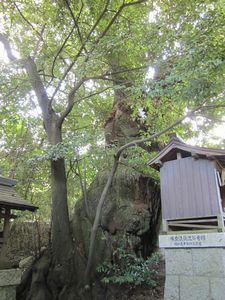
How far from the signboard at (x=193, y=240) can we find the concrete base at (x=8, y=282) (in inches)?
142

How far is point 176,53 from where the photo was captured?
6977 millimetres

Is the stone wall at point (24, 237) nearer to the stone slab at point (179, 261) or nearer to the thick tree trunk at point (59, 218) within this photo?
the thick tree trunk at point (59, 218)

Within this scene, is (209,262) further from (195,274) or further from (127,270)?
(127,270)

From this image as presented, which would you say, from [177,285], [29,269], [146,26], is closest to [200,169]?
[177,285]

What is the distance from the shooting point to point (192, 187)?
6.35 metres

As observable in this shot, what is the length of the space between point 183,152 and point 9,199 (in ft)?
14.7

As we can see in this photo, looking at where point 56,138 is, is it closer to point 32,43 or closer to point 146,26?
point 32,43

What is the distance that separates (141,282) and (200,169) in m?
3.64

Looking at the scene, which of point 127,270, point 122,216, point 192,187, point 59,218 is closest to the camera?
point 192,187

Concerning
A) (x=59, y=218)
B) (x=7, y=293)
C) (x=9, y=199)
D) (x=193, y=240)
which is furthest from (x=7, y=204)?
(x=193, y=240)

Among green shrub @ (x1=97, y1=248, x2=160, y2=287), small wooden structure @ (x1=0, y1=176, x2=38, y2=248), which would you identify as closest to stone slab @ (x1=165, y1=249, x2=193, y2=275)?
green shrub @ (x1=97, y1=248, x2=160, y2=287)

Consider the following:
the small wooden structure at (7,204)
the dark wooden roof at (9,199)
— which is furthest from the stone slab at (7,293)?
the dark wooden roof at (9,199)

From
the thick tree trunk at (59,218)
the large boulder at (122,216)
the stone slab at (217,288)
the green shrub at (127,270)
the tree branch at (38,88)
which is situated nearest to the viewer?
the stone slab at (217,288)

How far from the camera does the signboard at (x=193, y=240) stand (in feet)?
18.7
